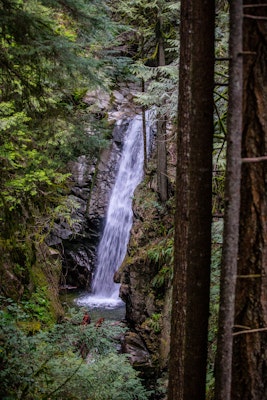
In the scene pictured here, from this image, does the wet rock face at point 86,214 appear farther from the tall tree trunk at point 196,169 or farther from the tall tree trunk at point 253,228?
the tall tree trunk at point 253,228

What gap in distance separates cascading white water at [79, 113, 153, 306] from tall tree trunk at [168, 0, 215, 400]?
1034 cm

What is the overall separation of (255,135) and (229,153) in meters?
0.20

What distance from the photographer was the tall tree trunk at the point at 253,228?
2217 millimetres

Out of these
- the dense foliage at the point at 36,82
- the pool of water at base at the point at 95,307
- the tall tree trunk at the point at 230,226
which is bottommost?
the pool of water at base at the point at 95,307

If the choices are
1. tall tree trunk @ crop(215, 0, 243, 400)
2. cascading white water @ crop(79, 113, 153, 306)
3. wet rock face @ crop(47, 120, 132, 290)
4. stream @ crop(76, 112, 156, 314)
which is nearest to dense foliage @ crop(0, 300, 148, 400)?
tall tree trunk @ crop(215, 0, 243, 400)

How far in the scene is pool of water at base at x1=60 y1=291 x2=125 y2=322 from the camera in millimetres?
11055

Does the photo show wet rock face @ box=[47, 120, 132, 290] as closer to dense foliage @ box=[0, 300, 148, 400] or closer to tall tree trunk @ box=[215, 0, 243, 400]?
dense foliage @ box=[0, 300, 148, 400]

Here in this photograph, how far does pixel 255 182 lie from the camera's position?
227 centimetres

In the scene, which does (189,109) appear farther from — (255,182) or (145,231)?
(145,231)

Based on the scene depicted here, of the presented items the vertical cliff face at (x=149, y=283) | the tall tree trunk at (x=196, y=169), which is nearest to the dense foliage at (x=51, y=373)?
the tall tree trunk at (x=196, y=169)

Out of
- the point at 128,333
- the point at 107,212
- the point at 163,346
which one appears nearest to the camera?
the point at 163,346

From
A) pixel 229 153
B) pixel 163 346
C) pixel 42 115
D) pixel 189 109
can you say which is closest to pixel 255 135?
pixel 229 153

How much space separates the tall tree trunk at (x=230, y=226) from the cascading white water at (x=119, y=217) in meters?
11.0

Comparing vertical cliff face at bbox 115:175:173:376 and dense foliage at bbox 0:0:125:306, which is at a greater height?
dense foliage at bbox 0:0:125:306
